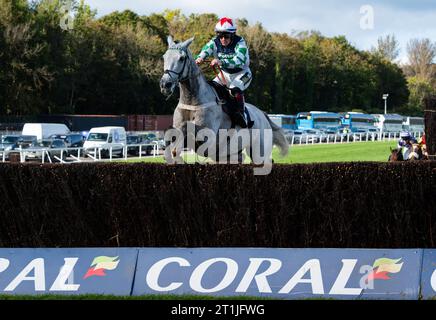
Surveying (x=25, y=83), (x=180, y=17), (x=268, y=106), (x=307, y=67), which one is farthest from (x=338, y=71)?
(x=25, y=83)

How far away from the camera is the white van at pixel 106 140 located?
34.4 meters

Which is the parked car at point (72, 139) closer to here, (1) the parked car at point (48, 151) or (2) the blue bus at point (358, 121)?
(1) the parked car at point (48, 151)

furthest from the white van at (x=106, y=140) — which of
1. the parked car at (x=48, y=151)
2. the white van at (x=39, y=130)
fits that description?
the white van at (x=39, y=130)

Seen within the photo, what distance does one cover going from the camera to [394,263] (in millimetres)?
8211

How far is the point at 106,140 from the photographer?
36.2m

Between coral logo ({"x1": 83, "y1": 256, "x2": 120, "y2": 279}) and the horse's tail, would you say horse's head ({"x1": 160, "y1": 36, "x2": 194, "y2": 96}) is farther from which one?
the horse's tail

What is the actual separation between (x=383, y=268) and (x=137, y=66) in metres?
58.8

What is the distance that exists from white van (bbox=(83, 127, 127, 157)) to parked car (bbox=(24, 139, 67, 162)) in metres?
1.52

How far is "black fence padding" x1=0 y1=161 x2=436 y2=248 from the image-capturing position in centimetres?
866

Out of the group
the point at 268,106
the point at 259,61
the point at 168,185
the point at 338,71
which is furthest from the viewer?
the point at 338,71

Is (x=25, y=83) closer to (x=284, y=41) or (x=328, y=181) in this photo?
(x=284, y=41)

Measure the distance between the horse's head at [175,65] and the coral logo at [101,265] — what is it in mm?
2909

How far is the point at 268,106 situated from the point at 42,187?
72.0m

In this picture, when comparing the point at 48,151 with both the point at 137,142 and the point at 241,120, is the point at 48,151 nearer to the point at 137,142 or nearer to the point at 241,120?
the point at 137,142
